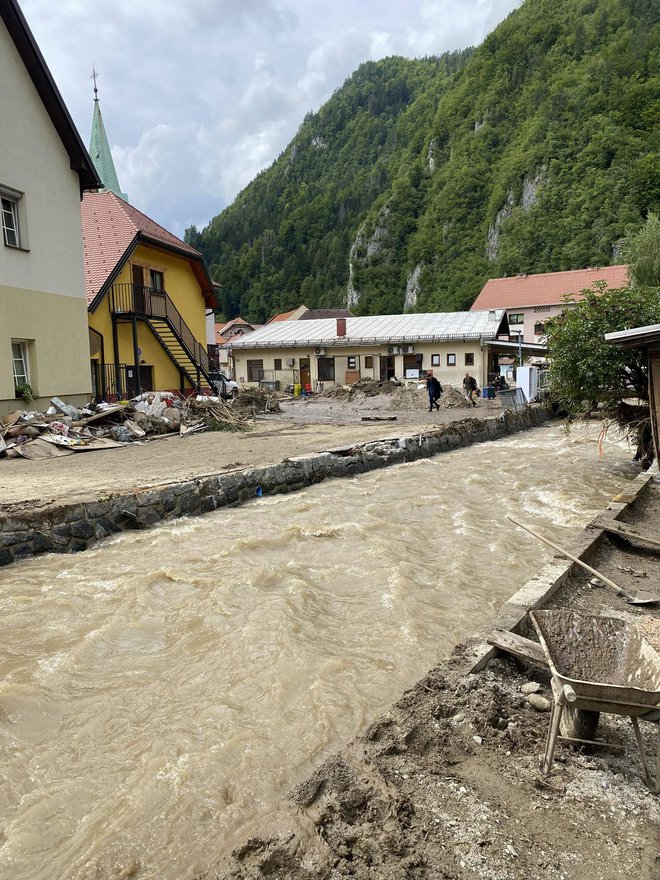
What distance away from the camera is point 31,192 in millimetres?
16031

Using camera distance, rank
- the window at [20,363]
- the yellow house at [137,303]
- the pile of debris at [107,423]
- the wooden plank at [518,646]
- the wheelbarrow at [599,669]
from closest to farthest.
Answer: the wheelbarrow at [599,669], the wooden plank at [518,646], the pile of debris at [107,423], the window at [20,363], the yellow house at [137,303]

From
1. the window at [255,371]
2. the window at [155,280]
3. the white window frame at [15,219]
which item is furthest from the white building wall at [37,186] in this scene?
the window at [255,371]

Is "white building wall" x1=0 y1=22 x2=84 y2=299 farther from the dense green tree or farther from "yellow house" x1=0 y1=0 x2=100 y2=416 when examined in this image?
the dense green tree

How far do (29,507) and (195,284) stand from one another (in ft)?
68.5

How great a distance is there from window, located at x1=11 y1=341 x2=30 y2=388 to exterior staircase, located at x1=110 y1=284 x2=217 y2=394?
17.8 feet

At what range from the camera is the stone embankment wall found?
773cm

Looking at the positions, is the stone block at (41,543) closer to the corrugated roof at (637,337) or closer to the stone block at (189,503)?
the stone block at (189,503)

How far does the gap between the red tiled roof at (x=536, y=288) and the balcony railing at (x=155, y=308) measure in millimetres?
36205

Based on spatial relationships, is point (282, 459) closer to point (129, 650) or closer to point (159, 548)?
point (159, 548)

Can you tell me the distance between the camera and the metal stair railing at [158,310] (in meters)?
21.5

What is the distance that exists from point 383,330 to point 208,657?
3435cm

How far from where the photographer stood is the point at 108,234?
72.9 ft

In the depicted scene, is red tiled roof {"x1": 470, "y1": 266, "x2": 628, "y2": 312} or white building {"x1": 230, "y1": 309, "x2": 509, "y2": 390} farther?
red tiled roof {"x1": 470, "y1": 266, "x2": 628, "y2": 312}

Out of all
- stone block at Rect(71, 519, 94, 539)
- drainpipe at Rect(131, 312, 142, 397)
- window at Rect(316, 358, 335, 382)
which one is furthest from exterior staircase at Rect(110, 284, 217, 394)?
stone block at Rect(71, 519, 94, 539)
